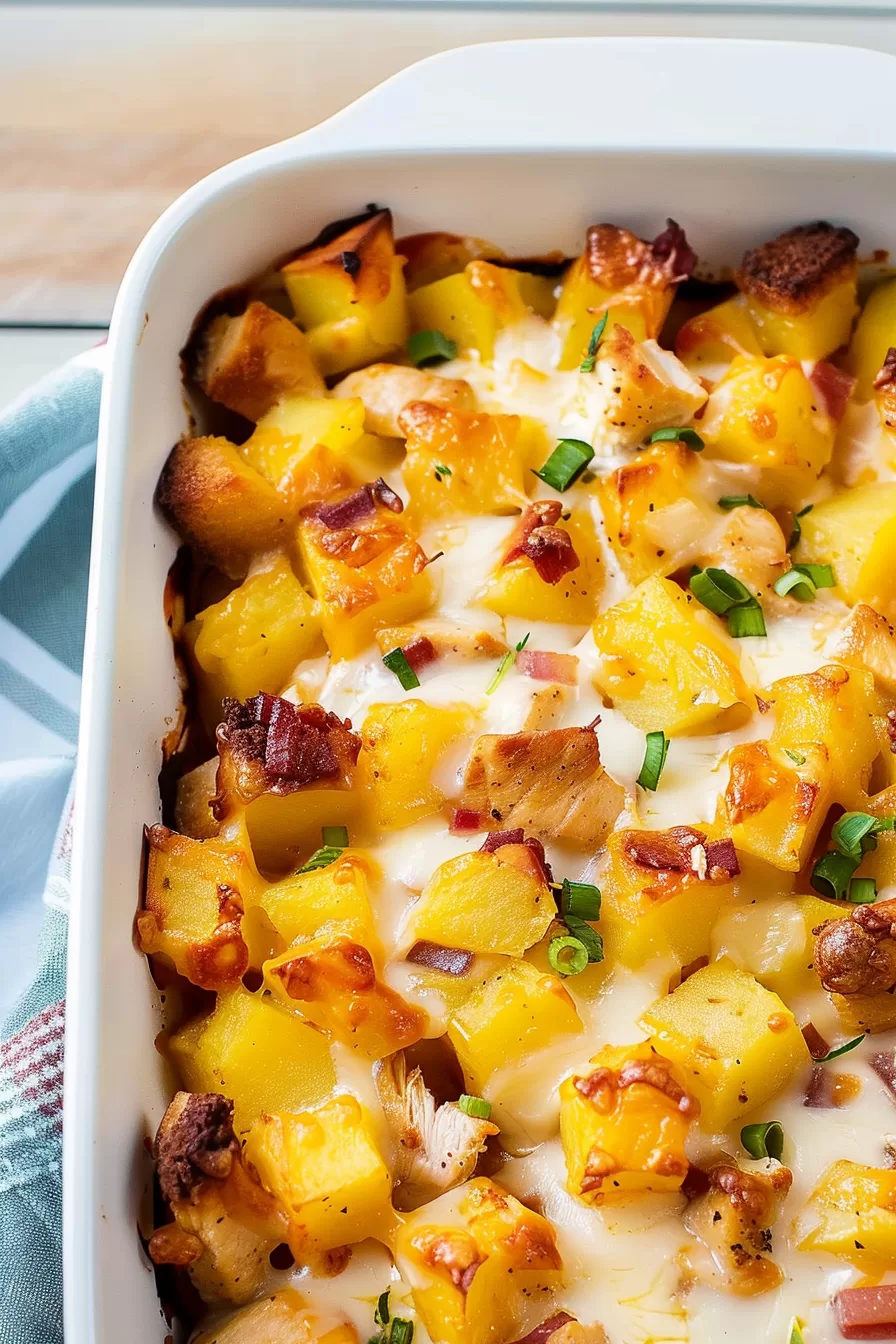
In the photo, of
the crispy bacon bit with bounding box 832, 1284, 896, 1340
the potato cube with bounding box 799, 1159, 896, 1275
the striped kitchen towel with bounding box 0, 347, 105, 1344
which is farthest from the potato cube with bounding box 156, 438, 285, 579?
the crispy bacon bit with bounding box 832, 1284, 896, 1340

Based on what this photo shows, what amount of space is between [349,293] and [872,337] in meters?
0.87

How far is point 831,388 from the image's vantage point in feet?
7.19

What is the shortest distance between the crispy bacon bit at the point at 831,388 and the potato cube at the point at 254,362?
80 centimetres

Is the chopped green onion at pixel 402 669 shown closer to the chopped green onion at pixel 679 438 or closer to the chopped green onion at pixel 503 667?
the chopped green onion at pixel 503 667

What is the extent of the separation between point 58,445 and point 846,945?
5.29ft

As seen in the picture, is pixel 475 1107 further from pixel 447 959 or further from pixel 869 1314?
pixel 869 1314

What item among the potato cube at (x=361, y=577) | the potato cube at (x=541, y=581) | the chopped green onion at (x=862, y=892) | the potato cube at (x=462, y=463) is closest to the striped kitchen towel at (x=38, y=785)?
the potato cube at (x=361, y=577)

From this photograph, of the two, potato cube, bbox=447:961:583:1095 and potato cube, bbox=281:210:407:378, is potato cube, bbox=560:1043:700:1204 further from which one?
potato cube, bbox=281:210:407:378

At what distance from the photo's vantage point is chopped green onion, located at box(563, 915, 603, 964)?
175 cm

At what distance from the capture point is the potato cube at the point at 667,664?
74.7 inches

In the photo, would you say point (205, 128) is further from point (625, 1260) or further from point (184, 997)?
point (625, 1260)

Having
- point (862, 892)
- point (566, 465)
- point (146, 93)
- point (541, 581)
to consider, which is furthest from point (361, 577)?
point (146, 93)

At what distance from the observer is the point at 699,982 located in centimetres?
174

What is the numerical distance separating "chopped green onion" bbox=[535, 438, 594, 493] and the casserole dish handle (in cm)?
47
